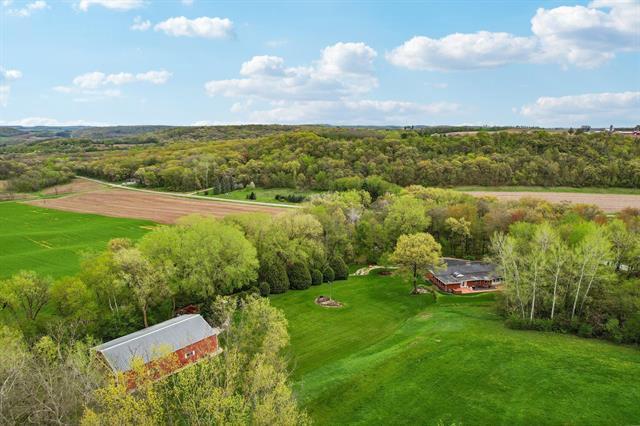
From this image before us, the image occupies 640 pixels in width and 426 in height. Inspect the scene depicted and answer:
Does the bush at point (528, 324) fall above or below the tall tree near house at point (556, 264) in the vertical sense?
below

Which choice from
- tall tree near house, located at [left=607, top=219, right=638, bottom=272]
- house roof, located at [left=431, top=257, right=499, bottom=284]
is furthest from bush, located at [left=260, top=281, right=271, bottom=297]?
tall tree near house, located at [left=607, top=219, right=638, bottom=272]

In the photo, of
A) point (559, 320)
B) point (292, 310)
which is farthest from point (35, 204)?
point (559, 320)

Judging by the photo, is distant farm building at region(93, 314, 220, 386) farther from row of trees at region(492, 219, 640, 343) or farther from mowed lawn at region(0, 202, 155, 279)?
row of trees at region(492, 219, 640, 343)

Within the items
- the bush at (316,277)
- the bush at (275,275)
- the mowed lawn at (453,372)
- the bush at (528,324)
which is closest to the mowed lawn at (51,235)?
the bush at (275,275)

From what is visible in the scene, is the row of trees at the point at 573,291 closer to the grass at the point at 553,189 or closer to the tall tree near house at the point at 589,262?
the tall tree near house at the point at 589,262

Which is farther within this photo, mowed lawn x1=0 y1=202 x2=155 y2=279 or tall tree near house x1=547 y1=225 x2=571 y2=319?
mowed lawn x1=0 y1=202 x2=155 y2=279

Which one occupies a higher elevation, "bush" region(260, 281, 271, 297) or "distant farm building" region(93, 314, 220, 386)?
"distant farm building" region(93, 314, 220, 386)

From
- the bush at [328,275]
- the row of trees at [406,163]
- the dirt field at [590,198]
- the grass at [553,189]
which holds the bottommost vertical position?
the bush at [328,275]
